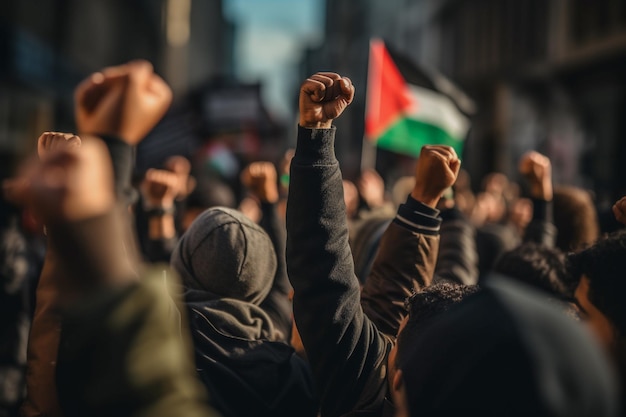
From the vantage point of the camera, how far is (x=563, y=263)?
2.62m

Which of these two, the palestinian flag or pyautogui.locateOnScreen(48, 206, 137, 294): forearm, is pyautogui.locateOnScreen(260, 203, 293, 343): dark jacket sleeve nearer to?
pyautogui.locateOnScreen(48, 206, 137, 294): forearm

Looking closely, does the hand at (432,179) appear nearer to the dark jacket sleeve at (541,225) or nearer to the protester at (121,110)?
the protester at (121,110)

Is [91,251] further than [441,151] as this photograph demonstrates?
No

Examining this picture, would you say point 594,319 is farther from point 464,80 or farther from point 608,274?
point 464,80

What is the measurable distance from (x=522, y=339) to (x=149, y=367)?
2.12 ft

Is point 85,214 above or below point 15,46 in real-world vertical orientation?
below

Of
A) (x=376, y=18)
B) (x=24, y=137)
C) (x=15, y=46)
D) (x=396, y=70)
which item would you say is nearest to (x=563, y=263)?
(x=396, y=70)

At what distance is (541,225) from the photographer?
3.41 m

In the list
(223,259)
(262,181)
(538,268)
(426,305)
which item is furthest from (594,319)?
(262,181)

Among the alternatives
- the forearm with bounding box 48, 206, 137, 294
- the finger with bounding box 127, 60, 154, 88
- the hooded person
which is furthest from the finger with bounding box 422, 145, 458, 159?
the forearm with bounding box 48, 206, 137, 294

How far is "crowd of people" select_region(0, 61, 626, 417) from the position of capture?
46.4 inches

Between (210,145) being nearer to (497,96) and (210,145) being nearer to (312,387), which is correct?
(312,387)

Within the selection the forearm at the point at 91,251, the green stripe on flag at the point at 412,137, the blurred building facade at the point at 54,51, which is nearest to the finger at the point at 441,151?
the forearm at the point at 91,251

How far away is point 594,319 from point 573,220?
6.71ft
